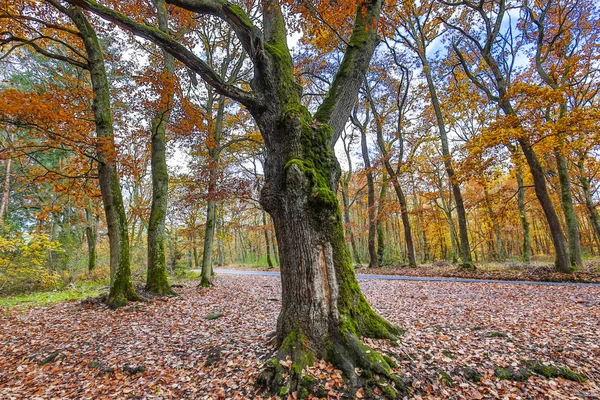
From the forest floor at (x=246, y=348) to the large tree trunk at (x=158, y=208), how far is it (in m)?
1.65

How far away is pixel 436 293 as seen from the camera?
786 centimetres

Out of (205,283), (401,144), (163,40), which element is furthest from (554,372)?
(401,144)

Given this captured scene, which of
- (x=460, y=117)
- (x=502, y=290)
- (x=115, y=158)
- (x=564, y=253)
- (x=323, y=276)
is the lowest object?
(x=502, y=290)

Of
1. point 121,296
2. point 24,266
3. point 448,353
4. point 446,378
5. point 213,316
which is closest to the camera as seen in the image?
point 446,378

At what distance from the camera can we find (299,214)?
134 inches

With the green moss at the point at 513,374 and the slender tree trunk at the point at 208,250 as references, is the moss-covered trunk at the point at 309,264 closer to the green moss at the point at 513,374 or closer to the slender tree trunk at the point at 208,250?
the green moss at the point at 513,374

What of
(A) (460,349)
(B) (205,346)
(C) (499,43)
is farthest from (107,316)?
(C) (499,43)

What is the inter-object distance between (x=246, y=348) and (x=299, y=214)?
2.33 meters

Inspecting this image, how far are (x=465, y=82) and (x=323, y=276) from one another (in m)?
16.0

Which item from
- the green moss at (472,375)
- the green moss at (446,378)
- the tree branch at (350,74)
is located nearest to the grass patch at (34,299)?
the tree branch at (350,74)

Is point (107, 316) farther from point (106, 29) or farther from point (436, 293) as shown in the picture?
point (106, 29)

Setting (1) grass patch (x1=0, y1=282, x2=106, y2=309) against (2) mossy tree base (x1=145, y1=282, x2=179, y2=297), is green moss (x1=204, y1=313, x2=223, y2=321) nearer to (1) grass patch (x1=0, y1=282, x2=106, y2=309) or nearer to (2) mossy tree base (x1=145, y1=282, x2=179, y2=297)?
(2) mossy tree base (x1=145, y1=282, x2=179, y2=297)

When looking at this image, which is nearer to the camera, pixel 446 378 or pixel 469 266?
pixel 446 378

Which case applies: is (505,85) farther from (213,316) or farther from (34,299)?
(34,299)
